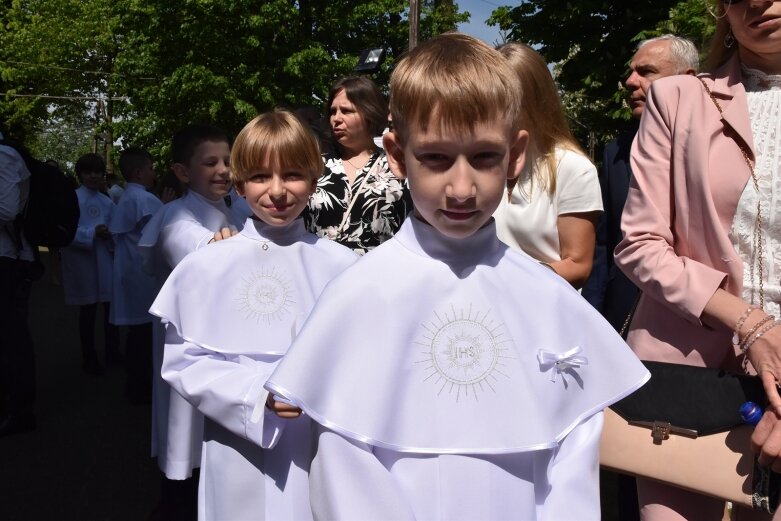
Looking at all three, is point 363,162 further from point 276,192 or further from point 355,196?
point 276,192

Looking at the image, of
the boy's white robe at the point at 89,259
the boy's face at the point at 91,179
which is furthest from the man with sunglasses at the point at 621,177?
the boy's face at the point at 91,179

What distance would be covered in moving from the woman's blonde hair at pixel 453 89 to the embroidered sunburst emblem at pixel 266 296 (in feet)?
3.44

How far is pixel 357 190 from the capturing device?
12.1ft

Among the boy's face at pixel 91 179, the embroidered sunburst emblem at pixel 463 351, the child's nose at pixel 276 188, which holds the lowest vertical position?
the boy's face at pixel 91 179

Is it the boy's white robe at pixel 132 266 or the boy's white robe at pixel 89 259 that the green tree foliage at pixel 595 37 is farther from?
the boy's white robe at pixel 132 266

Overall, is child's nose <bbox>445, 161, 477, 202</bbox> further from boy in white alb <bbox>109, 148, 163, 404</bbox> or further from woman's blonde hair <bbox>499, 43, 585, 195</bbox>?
boy in white alb <bbox>109, 148, 163, 404</bbox>

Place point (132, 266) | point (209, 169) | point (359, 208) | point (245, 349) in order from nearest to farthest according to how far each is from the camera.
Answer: point (245, 349) → point (359, 208) → point (209, 169) → point (132, 266)

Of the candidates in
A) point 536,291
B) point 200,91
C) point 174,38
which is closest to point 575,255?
point 536,291

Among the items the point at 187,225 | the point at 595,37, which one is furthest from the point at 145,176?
the point at 595,37

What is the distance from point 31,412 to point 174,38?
21.7 metres

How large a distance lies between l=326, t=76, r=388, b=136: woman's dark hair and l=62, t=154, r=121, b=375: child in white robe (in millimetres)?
5174

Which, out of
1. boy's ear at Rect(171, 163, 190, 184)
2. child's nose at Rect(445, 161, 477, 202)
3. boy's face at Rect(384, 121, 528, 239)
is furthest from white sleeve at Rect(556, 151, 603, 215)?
boy's ear at Rect(171, 163, 190, 184)

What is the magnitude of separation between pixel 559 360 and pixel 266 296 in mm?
1250

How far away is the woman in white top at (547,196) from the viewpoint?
3186 mm
